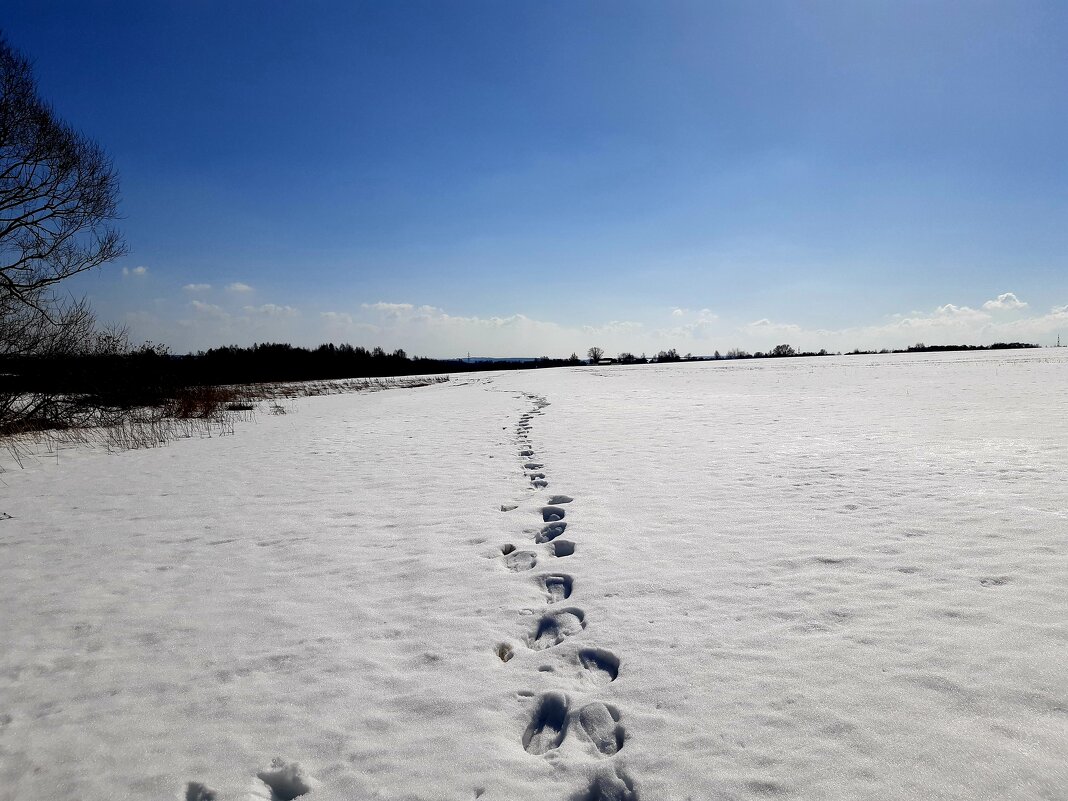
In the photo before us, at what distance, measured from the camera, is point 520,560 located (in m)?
4.03

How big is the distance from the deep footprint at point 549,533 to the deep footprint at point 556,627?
1300 millimetres

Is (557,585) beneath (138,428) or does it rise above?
beneath

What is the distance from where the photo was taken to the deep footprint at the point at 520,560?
3889 mm

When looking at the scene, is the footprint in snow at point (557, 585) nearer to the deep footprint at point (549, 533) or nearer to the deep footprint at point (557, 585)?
the deep footprint at point (557, 585)

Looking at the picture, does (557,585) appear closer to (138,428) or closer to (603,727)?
(603,727)

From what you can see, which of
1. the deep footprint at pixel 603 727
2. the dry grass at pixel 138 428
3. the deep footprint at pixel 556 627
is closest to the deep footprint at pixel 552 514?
the deep footprint at pixel 556 627

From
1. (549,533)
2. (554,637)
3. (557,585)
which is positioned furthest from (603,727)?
(549,533)

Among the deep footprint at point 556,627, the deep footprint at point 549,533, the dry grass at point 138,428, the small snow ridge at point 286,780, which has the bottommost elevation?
the small snow ridge at point 286,780

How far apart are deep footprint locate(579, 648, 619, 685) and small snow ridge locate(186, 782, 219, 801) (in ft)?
5.31

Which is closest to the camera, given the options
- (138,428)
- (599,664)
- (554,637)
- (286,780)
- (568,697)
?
(286,780)

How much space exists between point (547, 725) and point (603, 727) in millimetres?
260

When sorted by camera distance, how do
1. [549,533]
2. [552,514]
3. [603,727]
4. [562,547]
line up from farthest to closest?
1. [552,514]
2. [549,533]
3. [562,547]
4. [603,727]

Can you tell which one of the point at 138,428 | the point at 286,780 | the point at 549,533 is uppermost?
the point at 138,428

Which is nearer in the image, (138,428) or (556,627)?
(556,627)
